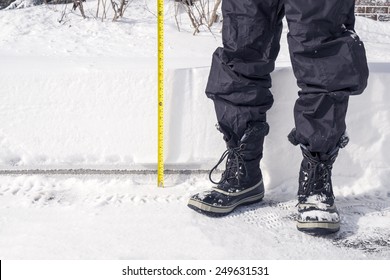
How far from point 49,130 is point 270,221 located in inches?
44.6

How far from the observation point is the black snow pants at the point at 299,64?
210cm

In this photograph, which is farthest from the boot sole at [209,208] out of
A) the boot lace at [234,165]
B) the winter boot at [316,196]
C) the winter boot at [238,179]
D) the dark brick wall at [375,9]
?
the dark brick wall at [375,9]

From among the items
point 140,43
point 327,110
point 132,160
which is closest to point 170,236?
point 132,160

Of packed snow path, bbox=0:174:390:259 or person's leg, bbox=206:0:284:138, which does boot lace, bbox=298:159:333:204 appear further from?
person's leg, bbox=206:0:284:138

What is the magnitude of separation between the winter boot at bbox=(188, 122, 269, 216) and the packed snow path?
0.04m

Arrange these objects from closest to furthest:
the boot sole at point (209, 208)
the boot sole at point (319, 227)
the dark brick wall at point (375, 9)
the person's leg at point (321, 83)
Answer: the person's leg at point (321, 83) → the boot sole at point (319, 227) → the boot sole at point (209, 208) → the dark brick wall at point (375, 9)

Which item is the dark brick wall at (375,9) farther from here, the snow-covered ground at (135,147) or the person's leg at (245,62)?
the person's leg at (245,62)

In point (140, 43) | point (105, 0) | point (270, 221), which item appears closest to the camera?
point (270, 221)

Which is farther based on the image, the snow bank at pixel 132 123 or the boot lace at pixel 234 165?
the snow bank at pixel 132 123

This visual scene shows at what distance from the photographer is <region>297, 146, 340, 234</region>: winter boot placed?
225cm

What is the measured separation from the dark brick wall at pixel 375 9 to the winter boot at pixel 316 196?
10.3ft

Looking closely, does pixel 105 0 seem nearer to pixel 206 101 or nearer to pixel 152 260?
pixel 206 101

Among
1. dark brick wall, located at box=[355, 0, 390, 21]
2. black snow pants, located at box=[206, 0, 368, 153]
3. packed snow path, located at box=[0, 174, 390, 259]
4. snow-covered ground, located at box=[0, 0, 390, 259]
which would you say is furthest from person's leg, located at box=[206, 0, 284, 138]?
dark brick wall, located at box=[355, 0, 390, 21]

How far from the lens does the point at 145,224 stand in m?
2.33
